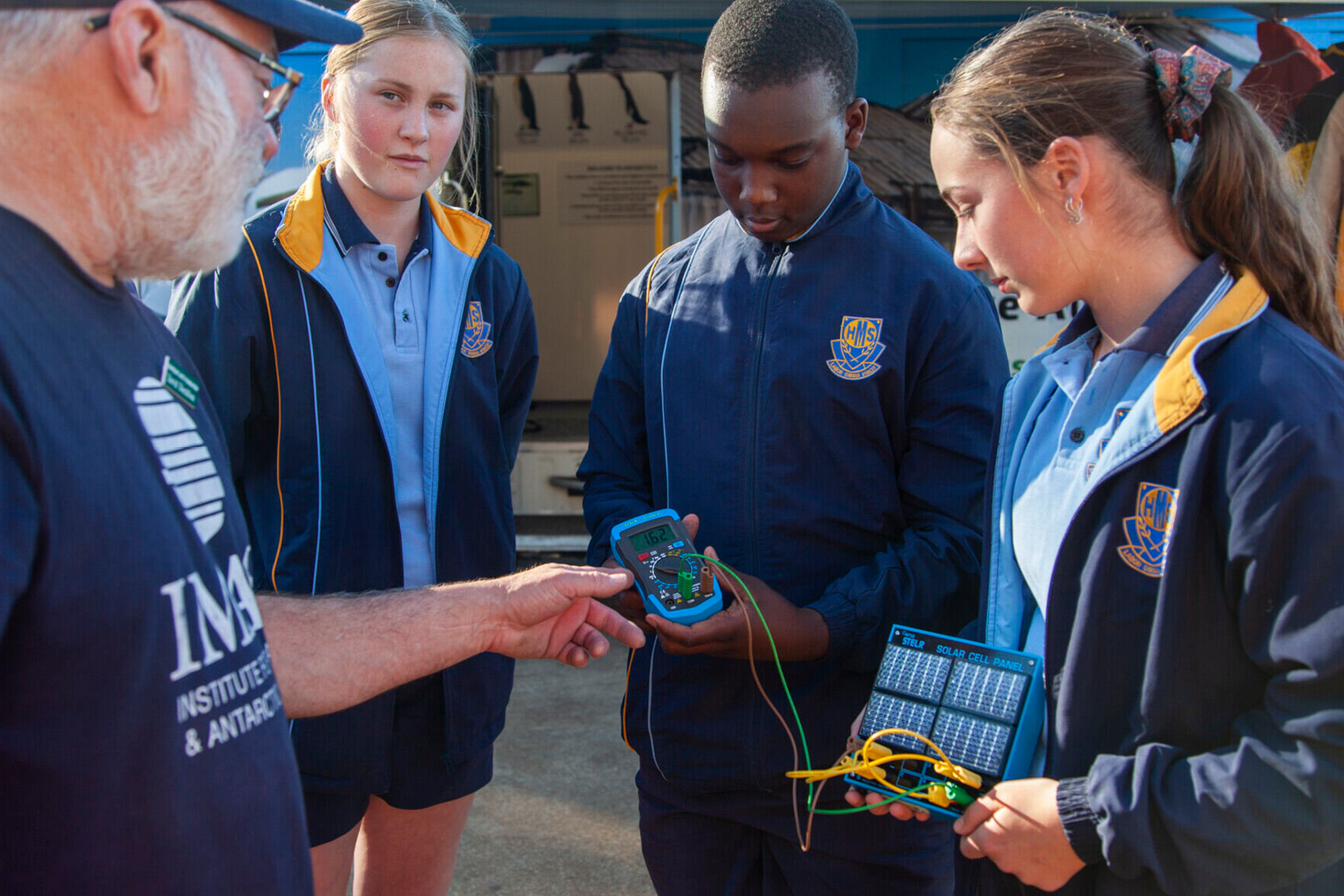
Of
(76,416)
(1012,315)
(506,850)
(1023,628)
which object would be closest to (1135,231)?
(1023,628)

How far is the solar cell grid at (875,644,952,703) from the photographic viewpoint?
152 centimetres

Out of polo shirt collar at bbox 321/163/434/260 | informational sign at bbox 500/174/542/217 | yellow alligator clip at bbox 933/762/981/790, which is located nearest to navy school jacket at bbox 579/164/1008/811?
yellow alligator clip at bbox 933/762/981/790

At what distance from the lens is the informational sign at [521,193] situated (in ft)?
22.0

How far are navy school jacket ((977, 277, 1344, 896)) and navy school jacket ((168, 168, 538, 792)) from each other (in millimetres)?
1274

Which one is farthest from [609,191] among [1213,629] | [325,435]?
[1213,629]

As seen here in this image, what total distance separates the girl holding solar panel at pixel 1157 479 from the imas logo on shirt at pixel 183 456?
1019 millimetres

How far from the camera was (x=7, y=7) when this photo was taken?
0.98 m

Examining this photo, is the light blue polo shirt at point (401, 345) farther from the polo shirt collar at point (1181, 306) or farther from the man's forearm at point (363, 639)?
the polo shirt collar at point (1181, 306)

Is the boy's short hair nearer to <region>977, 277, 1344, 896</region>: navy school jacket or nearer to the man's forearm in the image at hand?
<region>977, 277, 1344, 896</region>: navy school jacket

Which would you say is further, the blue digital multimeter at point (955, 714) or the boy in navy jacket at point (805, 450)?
the boy in navy jacket at point (805, 450)

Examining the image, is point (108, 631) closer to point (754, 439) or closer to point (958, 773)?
point (958, 773)

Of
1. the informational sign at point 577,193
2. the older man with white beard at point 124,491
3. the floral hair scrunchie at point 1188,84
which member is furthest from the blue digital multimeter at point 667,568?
the informational sign at point 577,193

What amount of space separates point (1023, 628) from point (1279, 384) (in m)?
0.56

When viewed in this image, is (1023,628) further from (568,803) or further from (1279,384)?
(568,803)
